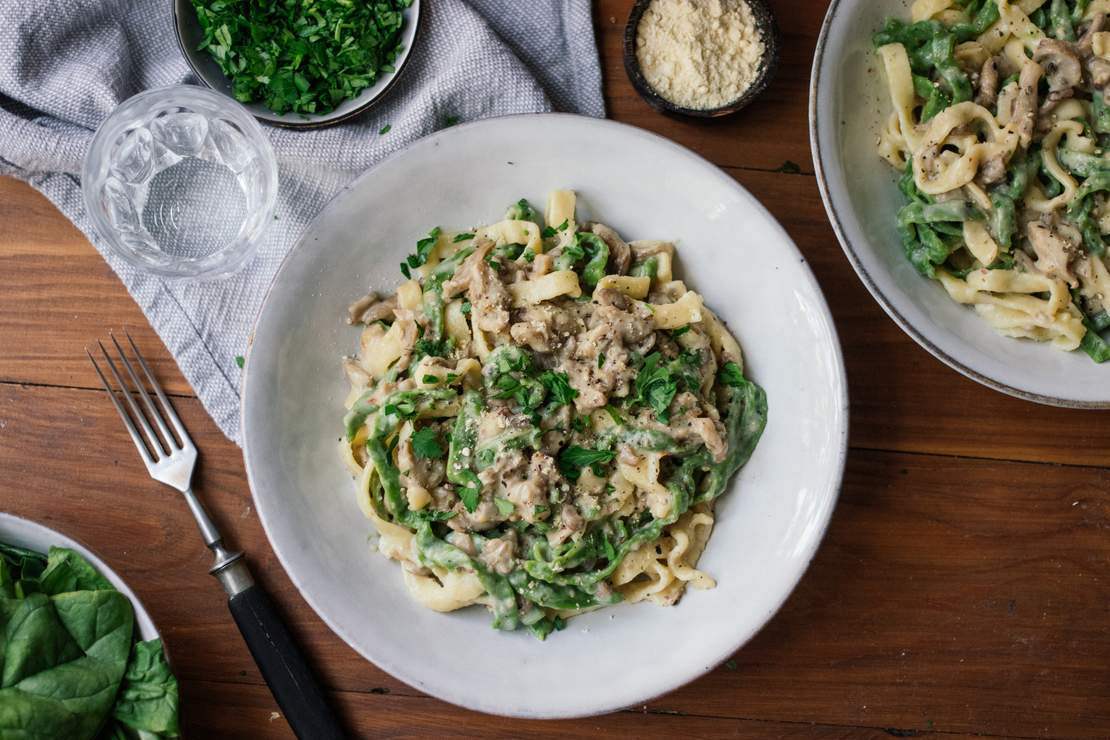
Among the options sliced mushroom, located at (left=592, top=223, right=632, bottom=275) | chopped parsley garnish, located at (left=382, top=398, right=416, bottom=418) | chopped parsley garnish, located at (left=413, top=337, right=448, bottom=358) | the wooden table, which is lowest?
the wooden table

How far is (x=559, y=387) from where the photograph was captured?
258cm

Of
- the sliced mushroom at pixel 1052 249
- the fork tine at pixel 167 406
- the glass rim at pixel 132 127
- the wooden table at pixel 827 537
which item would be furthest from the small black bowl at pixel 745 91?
the fork tine at pixel 167 406

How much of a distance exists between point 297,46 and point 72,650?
186 cm

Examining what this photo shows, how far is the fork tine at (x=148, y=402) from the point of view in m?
2.88

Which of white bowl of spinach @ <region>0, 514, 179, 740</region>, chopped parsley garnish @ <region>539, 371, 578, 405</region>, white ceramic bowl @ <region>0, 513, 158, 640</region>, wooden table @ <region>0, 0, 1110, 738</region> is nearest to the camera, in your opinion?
white bowl of spinach @ <region>0, 514, 179, 740</region>

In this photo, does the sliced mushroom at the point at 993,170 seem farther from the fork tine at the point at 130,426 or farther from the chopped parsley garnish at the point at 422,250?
the fork tine at the point at 130,426

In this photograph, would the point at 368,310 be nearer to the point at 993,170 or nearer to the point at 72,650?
the point at 72,650

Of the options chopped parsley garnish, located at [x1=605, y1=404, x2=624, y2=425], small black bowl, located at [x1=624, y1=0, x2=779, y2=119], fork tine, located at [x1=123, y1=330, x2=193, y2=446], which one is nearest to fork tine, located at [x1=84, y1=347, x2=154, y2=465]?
fork tine, located at [x1=123, y1=330, x2=193, y2=446]

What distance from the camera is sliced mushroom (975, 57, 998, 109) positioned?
2.72 meters

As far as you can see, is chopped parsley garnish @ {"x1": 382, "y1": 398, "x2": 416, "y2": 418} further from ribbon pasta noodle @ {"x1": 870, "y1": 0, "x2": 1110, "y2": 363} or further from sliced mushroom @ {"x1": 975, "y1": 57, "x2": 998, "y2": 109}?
sliced mushroom @ {"x1": 975, "y1": 57, "x2": 998, "y2": 109}

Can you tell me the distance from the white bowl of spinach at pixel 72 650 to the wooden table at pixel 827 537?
0.23 metres

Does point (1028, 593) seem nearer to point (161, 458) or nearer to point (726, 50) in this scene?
point (726, 50)

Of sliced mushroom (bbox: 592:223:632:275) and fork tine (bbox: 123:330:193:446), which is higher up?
sliced mushroom (bbox: 592:223:632:275)

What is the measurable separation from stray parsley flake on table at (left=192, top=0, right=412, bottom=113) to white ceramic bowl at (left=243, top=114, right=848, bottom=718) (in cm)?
40
